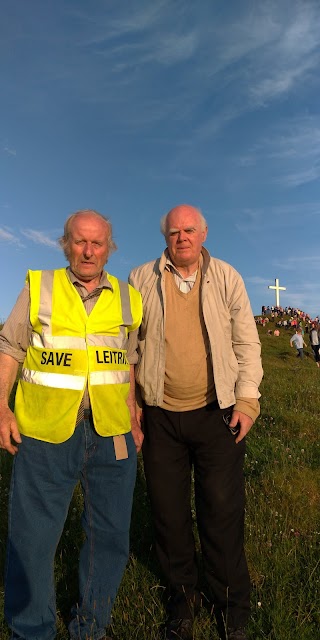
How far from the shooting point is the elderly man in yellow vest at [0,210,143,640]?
3.28 meters

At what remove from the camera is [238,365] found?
167 inches

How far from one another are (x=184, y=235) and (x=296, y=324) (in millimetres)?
60726

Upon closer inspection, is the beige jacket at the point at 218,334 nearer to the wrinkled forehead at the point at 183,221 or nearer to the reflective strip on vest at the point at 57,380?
the wrinkled forehead at the point at 183,221

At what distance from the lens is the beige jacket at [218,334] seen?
13.3 feet

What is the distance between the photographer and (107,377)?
3.46 m

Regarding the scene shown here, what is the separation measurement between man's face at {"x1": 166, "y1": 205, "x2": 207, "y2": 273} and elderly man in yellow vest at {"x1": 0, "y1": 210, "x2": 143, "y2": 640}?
669mm

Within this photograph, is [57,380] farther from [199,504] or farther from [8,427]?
[199,504]

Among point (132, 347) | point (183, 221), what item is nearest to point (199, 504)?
point (132, 347)

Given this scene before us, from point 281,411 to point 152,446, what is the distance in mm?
6496

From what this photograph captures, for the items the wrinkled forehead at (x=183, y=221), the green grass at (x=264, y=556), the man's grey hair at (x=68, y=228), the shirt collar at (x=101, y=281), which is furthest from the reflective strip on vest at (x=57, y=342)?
the green grass at (x=264, y=556)

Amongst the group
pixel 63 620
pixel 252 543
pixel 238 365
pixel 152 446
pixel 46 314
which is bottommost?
pixel 63 620

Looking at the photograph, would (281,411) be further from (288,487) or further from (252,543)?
(252,543)

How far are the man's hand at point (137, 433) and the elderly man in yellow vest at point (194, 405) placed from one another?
0.07 m

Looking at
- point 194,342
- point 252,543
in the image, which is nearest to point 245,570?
point 252,543
